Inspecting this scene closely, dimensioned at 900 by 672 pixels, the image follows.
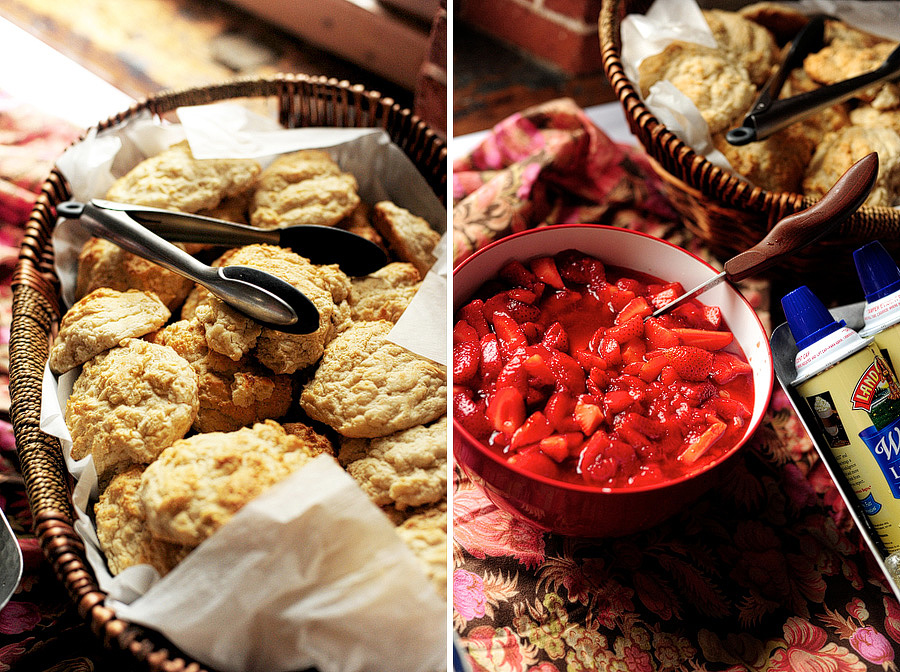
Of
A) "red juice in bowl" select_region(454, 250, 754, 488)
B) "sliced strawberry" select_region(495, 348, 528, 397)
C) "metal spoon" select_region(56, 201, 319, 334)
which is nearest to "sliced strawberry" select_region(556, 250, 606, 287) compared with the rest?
"red juice in bowl" select_region(454, 250, 754, 488)

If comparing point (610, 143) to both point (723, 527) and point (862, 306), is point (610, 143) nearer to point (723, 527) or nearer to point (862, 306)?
point (862, 306)

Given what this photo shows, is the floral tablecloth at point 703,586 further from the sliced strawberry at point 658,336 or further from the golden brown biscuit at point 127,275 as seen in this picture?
the golden brown biscuit at point 127,275

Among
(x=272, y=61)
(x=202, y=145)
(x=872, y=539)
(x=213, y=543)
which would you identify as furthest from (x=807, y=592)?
(x=272, y=61)

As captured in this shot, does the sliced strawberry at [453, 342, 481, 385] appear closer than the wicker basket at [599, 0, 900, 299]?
Yes

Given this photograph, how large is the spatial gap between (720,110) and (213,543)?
1157 millimetres

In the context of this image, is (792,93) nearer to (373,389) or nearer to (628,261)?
(628,261)

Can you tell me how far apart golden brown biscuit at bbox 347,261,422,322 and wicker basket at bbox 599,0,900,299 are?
1.71ft

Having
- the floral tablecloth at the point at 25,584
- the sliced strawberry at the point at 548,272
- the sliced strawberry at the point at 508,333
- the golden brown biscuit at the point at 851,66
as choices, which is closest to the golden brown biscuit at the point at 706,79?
the golden brown biscuit at the point at 851,66

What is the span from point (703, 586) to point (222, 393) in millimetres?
738

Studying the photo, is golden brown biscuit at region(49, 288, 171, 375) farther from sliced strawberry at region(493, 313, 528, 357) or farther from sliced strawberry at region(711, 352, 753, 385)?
sliced strawberry at region(711, 352, 753, 385)

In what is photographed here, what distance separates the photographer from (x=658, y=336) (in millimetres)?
1069

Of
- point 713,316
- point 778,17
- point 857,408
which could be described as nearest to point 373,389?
point 713,316

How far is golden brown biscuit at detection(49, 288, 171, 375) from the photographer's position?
1.03m

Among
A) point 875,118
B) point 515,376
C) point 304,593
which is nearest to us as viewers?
point 304,593
